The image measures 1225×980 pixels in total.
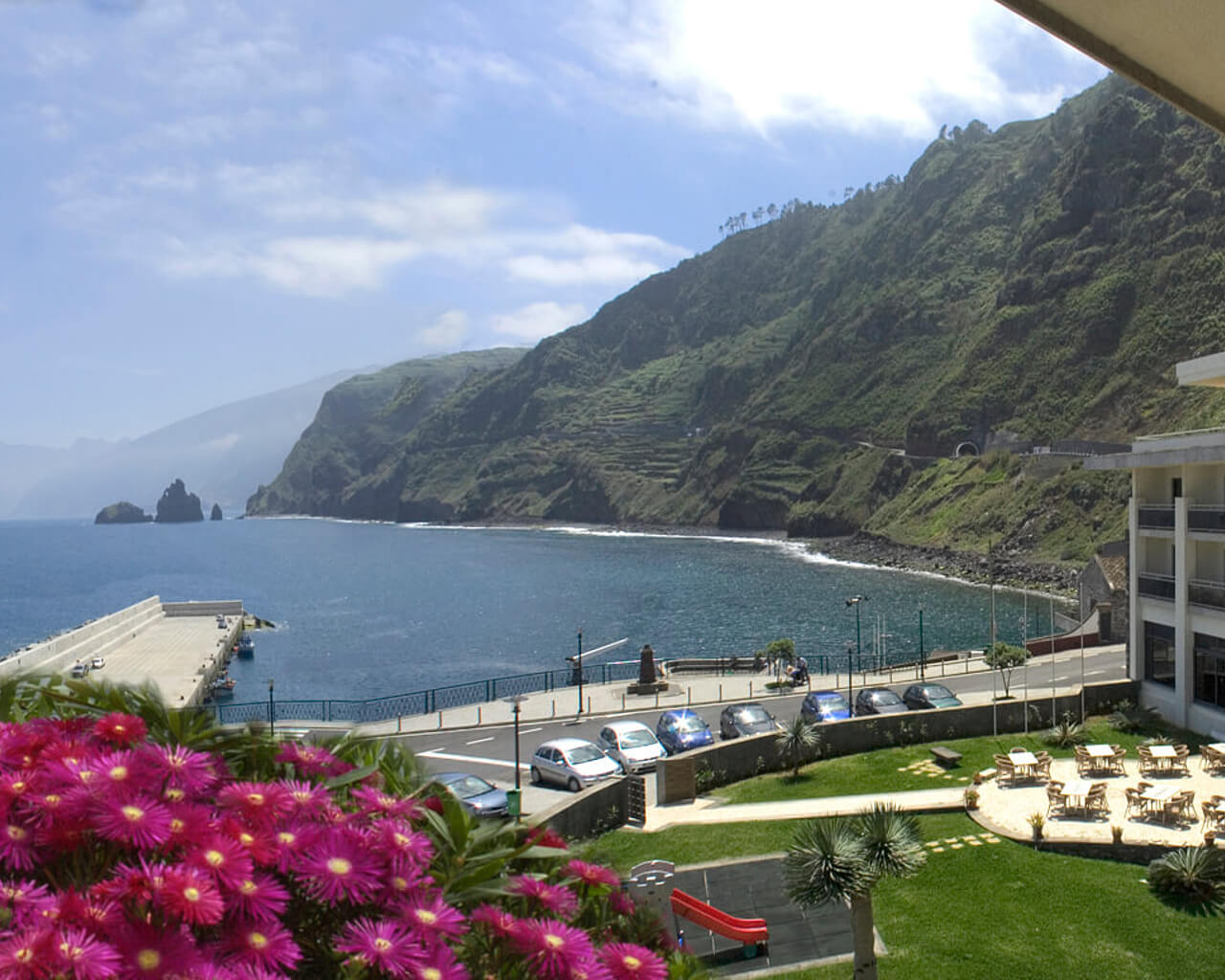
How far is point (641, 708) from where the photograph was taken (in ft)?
117

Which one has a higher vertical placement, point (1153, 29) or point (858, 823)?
point (1153, 29)

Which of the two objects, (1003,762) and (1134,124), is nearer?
(1003,762)

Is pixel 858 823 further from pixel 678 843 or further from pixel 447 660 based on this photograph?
pixel 447 660

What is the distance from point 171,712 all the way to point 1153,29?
390 cm

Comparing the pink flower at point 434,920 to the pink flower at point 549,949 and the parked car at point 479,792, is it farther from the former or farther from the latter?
the parked car at point 479,792

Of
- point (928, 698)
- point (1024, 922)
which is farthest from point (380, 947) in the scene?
point (928, 698)

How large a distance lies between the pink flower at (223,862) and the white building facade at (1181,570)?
27451mm

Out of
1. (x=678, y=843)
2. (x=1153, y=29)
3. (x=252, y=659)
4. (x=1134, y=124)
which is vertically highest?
(x=1134, y=124)

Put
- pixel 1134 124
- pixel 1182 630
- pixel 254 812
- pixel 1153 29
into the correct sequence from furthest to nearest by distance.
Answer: pixel 1134 124 < pixel 1182 630 < pixel 1153 29 < pixel 254 812

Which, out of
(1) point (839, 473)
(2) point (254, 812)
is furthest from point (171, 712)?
(1) point (839, 473)

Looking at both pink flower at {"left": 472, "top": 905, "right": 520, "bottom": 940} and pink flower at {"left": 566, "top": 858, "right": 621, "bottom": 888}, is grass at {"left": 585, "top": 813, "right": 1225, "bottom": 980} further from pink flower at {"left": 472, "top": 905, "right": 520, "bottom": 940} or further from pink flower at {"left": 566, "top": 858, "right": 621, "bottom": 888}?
pink flower at {"left": 472, "top": 905, "right": 520, "bottom": 940}

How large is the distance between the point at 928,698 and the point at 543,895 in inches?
1177

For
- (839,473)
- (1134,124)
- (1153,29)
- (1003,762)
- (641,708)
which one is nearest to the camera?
(1153,29)

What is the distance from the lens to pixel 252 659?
71.1 metres
